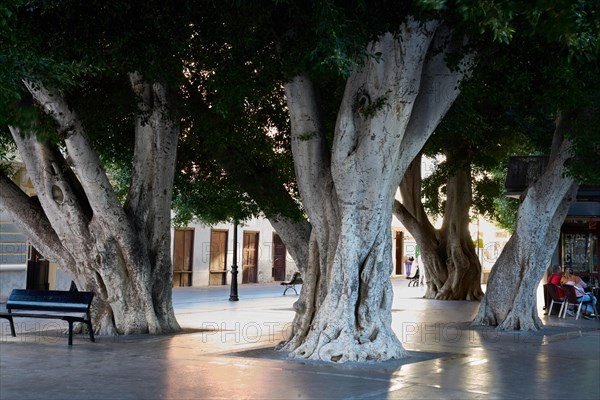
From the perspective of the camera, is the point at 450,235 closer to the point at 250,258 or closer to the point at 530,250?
the point at 530,250

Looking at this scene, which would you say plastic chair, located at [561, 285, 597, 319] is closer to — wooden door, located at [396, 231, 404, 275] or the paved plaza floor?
the paved plaza floor

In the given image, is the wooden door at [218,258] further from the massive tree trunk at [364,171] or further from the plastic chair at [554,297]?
the massive tree trunk at [364,171]

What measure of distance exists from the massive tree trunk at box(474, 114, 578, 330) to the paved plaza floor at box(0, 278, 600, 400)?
23.6 inches

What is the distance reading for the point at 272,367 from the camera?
1091 centimetres

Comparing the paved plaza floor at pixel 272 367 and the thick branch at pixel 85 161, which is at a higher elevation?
the thick branch at pixel 85 161

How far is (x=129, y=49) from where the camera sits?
452 inches

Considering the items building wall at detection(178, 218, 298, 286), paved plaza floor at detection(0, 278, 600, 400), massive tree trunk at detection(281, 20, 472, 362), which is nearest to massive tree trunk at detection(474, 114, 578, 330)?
paved plaza floor at detection(0, 278, 600, 400)

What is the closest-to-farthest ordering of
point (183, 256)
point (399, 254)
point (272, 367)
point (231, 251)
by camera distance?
point (272, 367)
point (183, 256)
point (231, 251)
point (399, 254)

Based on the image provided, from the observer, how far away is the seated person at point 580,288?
20.2 metres

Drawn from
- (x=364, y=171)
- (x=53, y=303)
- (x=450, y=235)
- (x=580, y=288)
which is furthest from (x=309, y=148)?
(x=450, y=235)

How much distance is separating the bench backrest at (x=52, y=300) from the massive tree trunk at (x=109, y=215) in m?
0.99

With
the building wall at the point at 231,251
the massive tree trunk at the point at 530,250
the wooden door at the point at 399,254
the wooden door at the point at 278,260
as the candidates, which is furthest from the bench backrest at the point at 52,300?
the wooden door at the point at 399,254

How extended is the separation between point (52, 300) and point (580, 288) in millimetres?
12559

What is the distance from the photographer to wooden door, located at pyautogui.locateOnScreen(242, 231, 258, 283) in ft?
134
